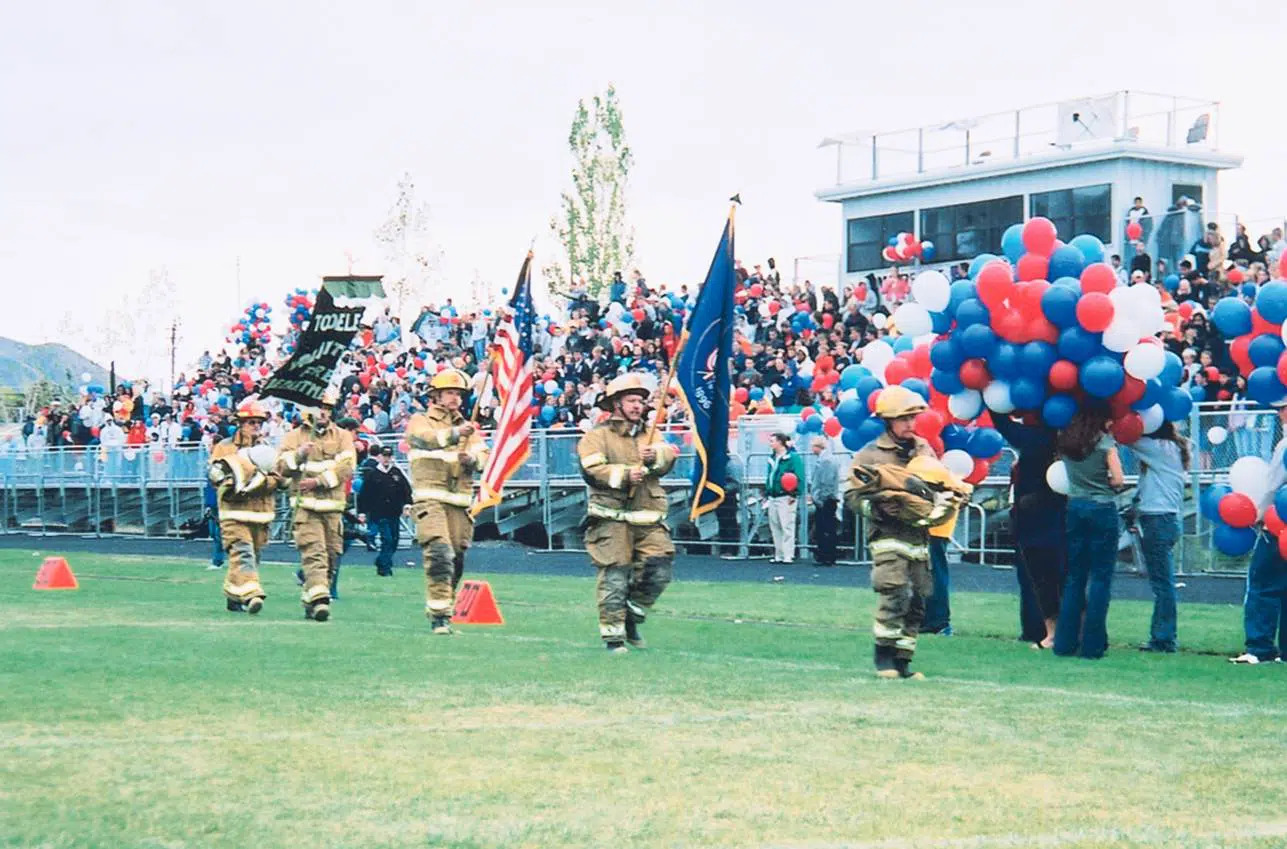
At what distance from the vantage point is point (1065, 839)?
7137 mm

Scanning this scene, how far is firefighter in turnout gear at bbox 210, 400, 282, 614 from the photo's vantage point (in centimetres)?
1852

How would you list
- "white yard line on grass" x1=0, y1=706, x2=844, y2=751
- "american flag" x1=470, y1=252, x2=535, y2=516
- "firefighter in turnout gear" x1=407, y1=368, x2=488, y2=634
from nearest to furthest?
1. "white yard line on grass" x1=0, y1=706, x2=844, y2=751
2. "firefighter in turnout gear" x1=407, y1=368, x2=488, y2=634
3. "american flag" x1=470, y1=252, x2=535, y2=516

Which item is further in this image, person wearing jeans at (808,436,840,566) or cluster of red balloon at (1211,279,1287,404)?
person wearing jeans at (808,436,840,566)

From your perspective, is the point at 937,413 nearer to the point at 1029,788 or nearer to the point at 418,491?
the point at 418,491

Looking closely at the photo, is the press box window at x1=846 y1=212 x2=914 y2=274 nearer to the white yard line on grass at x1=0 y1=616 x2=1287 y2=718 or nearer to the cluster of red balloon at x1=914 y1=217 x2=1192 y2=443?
the white yard line on grass at x1=0 y1=616 x2=1287 y2=718

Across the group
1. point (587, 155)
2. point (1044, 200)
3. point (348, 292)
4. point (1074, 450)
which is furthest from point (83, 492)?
point (1074, 450)

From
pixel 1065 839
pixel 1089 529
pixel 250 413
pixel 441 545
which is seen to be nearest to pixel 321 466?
pixel 250 413

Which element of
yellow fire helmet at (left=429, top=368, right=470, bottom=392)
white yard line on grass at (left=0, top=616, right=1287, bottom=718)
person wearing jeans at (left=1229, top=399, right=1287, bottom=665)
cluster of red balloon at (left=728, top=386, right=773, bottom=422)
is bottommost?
white yard line on grass at (left=0, top=616, right=1287, bottom=718)

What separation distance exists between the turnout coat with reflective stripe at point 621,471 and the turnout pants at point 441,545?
208 centimetres

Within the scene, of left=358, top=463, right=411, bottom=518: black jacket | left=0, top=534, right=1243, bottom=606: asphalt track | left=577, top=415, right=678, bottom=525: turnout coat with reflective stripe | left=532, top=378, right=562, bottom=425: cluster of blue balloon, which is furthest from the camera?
left=532, top=378, right=562, bottom=425: cluster of blue balloon

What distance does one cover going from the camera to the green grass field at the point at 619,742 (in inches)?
293

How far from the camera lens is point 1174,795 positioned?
26.6 ft

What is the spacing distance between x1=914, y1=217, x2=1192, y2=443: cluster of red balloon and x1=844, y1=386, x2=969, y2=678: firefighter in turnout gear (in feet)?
6.87

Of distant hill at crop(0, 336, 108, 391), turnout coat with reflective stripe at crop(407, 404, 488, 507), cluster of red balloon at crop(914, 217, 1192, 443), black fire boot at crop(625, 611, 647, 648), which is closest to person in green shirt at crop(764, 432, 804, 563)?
turnout coat with reflective stripe at crop(407, 404, 488, 507)
